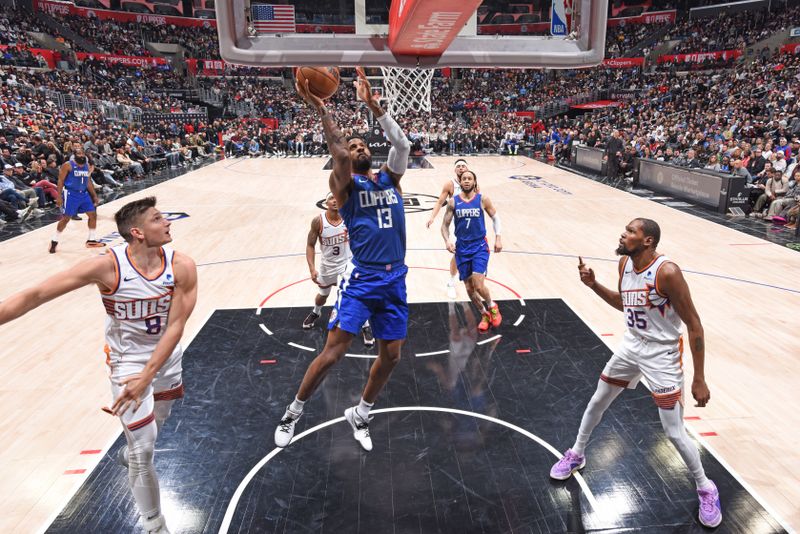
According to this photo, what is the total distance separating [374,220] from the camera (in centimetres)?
370

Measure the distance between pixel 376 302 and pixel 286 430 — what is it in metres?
1.12

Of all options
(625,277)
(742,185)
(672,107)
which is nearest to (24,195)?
(625,277)

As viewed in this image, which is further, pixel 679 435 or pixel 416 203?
pixel 416 203

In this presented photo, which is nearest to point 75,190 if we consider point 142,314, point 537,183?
point 142,314

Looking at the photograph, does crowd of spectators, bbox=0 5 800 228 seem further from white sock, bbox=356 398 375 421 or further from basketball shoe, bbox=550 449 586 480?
basketball shoe, bbox=550 449 586 480

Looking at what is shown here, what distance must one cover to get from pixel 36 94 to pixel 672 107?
26.6m

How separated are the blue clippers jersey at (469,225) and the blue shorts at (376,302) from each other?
246 centimetres

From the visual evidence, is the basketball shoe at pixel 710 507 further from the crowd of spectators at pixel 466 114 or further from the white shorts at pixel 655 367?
the crowd of spectators at pixel 466 114

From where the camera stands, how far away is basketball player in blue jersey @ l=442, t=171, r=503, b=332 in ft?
20.1

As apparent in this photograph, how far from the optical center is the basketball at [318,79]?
3645 millimetres

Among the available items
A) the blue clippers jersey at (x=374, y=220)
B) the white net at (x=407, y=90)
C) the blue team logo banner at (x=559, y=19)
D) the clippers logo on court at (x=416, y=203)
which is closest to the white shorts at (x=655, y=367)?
the blue clippers jersey at (x=374, y=220)

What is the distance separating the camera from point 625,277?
338 cm

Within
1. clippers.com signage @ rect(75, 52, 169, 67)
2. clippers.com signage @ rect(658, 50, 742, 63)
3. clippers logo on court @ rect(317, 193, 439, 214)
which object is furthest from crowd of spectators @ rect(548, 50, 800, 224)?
clippers.com signage @ rect(75, 52, 169, 67)

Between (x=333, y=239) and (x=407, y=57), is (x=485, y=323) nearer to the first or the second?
(x=333, y=239)
